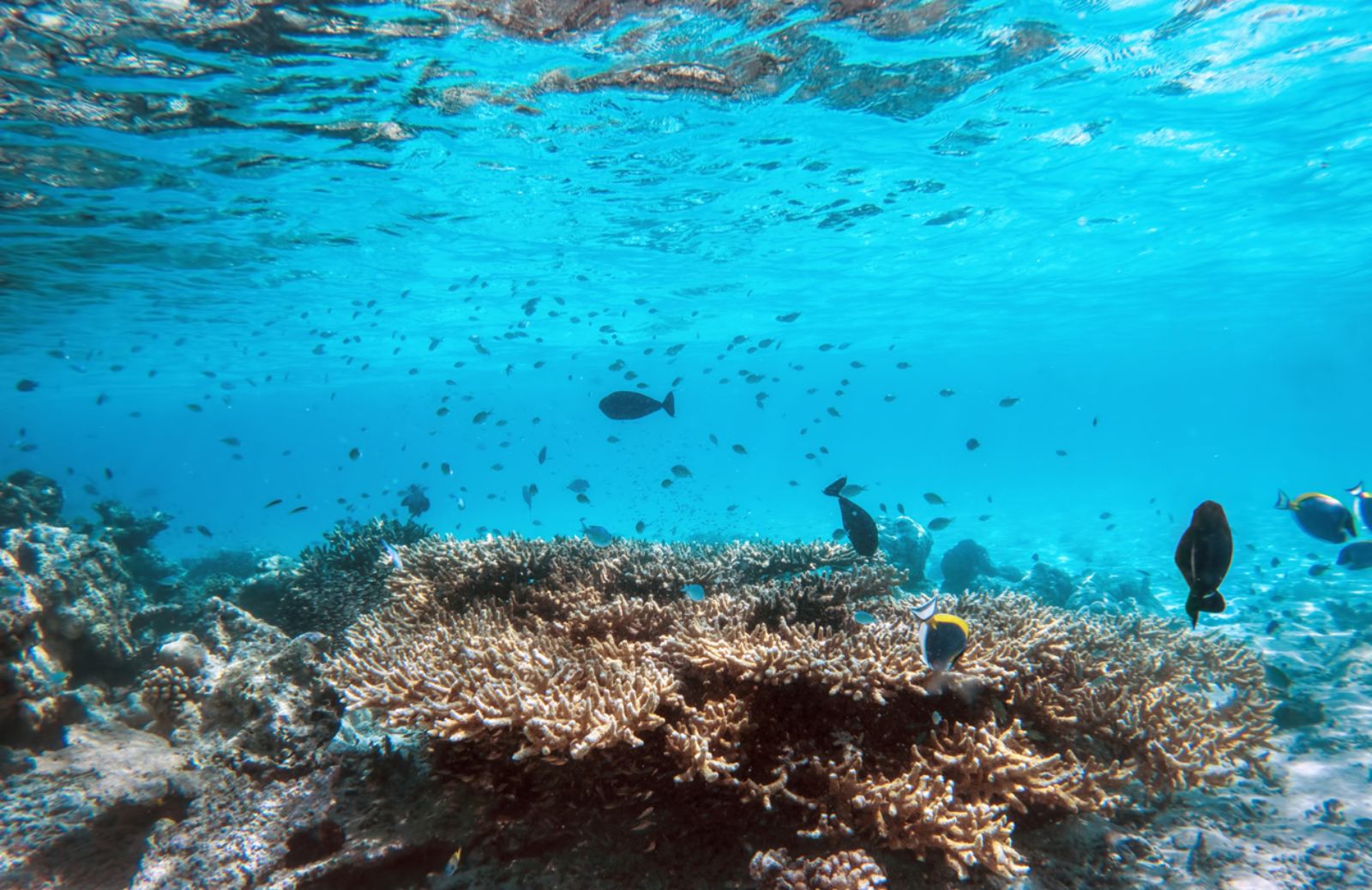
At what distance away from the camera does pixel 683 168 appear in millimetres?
17859

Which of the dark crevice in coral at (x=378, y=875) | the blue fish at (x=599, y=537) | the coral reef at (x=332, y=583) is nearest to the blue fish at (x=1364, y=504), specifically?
the blue fish at (x=599, y=537)

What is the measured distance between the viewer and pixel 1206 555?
122 inches

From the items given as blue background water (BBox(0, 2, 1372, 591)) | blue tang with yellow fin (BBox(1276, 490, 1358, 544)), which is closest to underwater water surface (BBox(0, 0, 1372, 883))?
blue background water (BBox(0, 2, 1372, 591))

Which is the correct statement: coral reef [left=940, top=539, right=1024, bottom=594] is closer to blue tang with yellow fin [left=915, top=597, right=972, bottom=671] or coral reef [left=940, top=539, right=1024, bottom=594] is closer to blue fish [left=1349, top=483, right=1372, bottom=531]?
blue fish [left=1349, top=483, right=1372, bottom=531]

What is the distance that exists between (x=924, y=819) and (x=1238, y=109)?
19844 mm

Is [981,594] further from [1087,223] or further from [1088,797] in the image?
[1087,223]

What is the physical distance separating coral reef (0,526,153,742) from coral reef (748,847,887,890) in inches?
292

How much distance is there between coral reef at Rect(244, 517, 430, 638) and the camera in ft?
27.0

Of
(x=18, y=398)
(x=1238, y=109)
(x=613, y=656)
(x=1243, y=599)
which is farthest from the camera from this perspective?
(x=18, y=398)

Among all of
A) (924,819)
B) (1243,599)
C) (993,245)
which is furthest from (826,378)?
(924,819)

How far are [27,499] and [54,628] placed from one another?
9.45 m

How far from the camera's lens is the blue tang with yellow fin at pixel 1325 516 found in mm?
5836

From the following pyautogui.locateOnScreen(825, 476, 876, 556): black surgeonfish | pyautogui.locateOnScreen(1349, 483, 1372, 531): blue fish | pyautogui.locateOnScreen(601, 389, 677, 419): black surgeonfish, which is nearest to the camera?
pyautogui.locateOnScreen(825, 476, 876, 556): black surgeonfish

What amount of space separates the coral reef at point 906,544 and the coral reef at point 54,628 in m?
13.8
